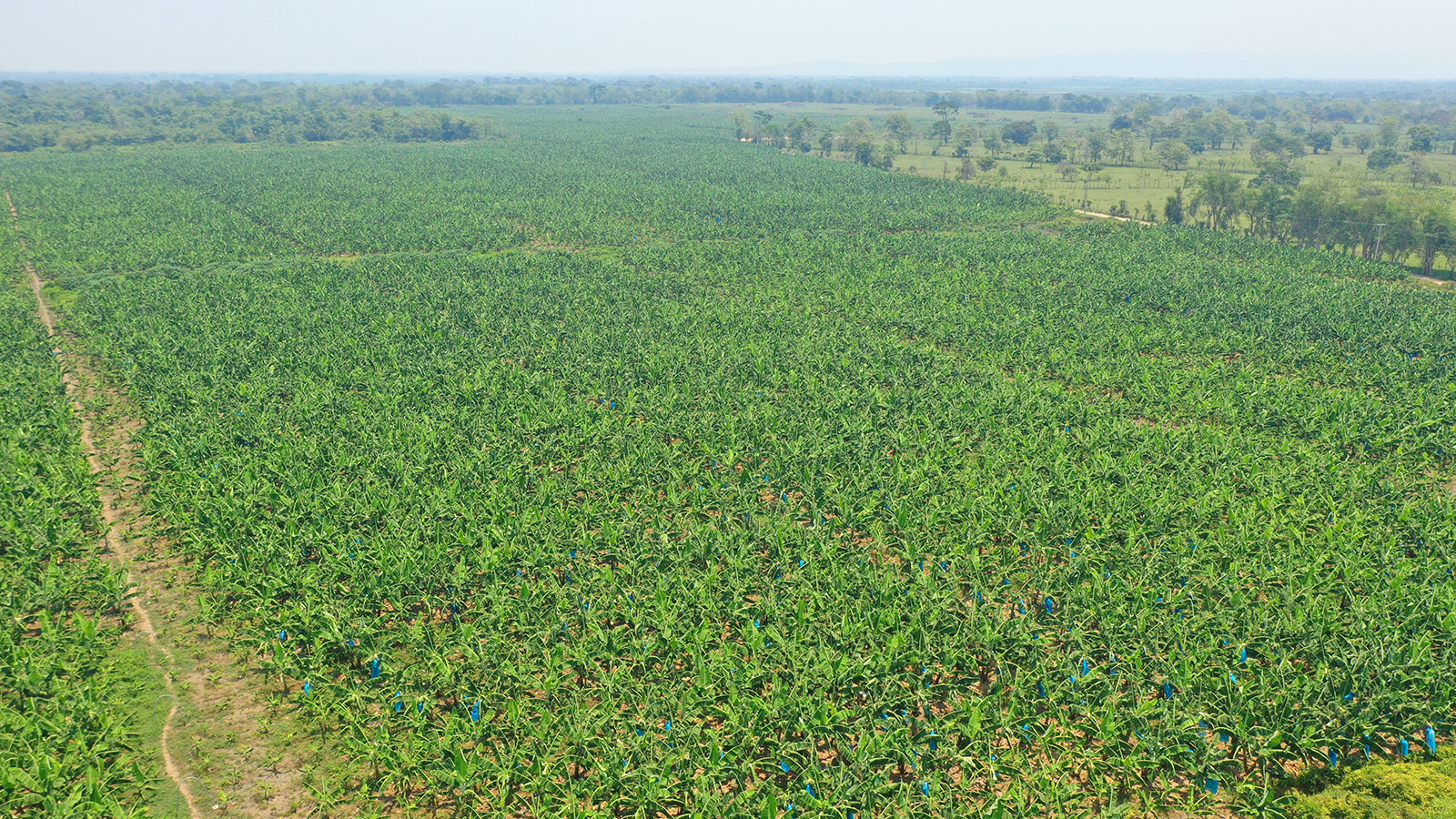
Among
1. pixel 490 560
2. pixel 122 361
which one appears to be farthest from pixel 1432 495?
pixel 122 361

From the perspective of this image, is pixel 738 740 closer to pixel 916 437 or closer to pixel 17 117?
pixel 916 437

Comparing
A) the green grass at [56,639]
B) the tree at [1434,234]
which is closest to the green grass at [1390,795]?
the green grass at [56,639]

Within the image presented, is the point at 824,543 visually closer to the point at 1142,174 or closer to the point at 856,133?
the point at 1142,174

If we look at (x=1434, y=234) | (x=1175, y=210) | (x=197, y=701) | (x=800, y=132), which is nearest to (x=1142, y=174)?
(x=1175, y=210)

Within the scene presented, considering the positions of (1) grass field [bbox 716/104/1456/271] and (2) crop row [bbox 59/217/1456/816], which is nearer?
(2) crop row [bbox 59/217/1456/816]

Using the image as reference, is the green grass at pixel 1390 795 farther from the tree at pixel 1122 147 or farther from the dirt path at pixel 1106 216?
the tree at pixel 1122 147

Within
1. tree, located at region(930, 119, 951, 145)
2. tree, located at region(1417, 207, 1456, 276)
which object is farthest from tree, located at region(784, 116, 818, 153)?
tree, located at region(1417, 207, 1456, 276)

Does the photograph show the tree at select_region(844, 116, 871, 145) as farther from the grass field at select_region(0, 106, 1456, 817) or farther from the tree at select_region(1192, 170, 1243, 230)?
the grass field at select_region(0, 106, 1456, 817)
